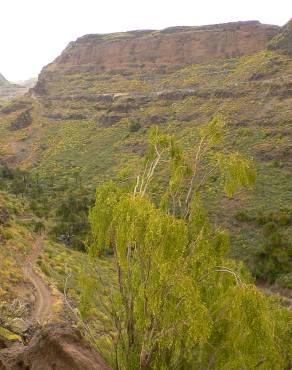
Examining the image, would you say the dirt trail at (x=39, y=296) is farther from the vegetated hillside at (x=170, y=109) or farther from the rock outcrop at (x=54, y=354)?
the vegetated hillside at (x=170, y=109)

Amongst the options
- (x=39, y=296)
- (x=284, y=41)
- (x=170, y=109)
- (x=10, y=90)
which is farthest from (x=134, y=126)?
(x=10, y=90)

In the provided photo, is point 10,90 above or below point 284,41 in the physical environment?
below

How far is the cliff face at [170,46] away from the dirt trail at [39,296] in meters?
71.4

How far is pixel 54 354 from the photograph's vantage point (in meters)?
7.42

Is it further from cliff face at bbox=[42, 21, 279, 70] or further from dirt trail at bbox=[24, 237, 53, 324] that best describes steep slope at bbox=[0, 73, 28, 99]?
dirt trail at bbox=[24, 237, 53, 324]

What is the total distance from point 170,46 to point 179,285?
90.8 meters

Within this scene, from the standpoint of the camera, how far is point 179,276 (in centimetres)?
783

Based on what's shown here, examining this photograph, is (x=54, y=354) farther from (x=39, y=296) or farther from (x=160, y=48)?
(x=160, y=48)

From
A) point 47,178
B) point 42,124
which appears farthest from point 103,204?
point 42,124

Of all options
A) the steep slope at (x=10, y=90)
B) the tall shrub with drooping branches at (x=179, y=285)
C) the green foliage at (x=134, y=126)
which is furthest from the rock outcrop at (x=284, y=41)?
the steep slope at (x=10, y=90)

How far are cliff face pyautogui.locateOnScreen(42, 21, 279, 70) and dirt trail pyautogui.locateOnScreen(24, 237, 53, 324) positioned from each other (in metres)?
71.4

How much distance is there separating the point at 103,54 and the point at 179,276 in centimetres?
9630

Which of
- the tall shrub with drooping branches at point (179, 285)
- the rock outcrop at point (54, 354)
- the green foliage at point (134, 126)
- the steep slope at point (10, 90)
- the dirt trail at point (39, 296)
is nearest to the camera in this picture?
the rock outcrop at point (54, 354)

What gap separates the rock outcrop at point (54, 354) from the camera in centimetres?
733
